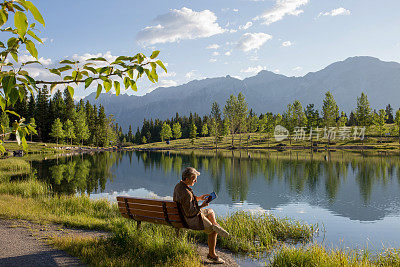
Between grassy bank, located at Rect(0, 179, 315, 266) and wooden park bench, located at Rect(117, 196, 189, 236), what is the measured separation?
43 centimetres

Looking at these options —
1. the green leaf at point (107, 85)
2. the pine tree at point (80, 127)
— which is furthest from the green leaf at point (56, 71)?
the pine tree at point (80, 127)

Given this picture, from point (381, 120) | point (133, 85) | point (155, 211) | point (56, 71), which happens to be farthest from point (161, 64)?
point (381, 120)

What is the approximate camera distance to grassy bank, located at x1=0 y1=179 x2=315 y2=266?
21.1 feet

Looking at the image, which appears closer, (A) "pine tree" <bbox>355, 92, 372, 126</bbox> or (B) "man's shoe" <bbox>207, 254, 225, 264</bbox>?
Answer: (B) "man's shoe" <bbox>207, 254, 225, 264</bbox>

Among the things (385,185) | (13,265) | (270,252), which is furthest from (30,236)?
(385,185)

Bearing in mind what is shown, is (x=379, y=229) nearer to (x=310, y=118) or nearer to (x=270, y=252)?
(x=270, y=252)

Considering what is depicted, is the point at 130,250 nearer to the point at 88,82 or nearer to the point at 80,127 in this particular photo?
the point at 88,82

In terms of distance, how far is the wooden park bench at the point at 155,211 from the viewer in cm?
671

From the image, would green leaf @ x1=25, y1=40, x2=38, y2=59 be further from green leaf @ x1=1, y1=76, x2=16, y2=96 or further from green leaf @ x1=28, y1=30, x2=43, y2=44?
green leaf @ x1=1, y1=76, x2=16, y2=96

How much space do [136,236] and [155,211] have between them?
43.6 inches

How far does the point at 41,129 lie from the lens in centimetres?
8638

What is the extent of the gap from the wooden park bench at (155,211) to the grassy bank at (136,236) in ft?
1.42

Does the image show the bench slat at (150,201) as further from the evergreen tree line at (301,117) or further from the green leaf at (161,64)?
the evergreen tree line at (301,117)

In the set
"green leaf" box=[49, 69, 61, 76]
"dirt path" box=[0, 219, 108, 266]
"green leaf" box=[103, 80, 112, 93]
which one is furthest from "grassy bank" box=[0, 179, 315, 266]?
"green leaf" box=[49, 69, 61, 76]
